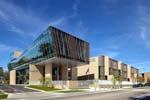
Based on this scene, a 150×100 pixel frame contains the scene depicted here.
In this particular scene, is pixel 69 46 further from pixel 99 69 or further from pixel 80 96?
pixel 80 96

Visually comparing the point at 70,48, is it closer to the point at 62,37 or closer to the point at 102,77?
the point at 62,37

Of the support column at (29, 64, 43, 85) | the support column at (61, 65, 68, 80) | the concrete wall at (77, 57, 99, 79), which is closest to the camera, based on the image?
the support column at (29, 64, 43, 85)

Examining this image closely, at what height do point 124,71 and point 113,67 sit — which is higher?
point 113,67

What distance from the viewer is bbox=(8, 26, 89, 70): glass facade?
213 ft

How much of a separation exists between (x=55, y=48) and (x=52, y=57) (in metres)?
3.16

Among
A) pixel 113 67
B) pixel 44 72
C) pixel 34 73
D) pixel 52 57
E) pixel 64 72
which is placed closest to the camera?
pixel 52 57

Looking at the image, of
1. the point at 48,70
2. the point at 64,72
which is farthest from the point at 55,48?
the point at 64,72

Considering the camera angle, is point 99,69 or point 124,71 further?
point 124,71

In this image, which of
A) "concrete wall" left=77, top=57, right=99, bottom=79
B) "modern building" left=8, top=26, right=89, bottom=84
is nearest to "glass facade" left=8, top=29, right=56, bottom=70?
"modern building" left=8, top=26, right=89, bottom=84

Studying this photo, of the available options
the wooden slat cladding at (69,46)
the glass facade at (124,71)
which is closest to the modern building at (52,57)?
the wooden slat cladding at (69,46)

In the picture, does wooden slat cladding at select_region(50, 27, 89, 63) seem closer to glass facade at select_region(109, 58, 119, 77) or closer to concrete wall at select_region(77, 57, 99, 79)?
concrete wall at select_region(77, 57, 99, 79)

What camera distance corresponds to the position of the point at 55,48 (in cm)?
6400

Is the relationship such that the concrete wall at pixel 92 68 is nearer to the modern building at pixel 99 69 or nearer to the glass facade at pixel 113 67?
the modern building at pixel 99 69

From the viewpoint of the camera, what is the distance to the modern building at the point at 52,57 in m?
65.7
